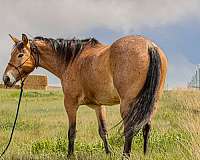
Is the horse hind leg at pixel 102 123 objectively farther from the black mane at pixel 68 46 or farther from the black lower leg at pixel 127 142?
the black lower leg at pixel 127 142

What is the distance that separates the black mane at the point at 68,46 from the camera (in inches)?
321

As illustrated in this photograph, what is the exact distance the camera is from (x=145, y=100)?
6.09m

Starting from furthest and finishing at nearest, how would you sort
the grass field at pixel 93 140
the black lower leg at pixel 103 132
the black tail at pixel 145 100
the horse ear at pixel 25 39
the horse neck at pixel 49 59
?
1. the horse neck at pixel 49 59
2. the black lower leg at pixel 103 132
3. the horse ear at pixel 25 39
4. the grass field at pixel 93 140
5. the black tail at pixel 145 100

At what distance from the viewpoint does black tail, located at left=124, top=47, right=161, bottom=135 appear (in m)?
6.07

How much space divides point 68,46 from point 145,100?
2753 millimetres

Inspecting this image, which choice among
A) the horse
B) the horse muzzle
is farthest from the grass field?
the horse muzzle

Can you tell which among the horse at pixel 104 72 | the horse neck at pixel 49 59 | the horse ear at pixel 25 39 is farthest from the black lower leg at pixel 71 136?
the horse ear at pixel 25 39

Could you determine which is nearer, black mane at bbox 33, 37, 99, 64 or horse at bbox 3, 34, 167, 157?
horse at bbox 3, 34, 167, 157

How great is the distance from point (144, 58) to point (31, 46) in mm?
2771

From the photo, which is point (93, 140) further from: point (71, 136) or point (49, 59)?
point (49, 59)

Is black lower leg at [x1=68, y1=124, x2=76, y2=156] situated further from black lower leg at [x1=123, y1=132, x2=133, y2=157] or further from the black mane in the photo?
black lower leg at [x1=123, y1=132, x2=133, y2=157]

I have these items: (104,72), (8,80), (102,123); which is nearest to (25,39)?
(8,80)

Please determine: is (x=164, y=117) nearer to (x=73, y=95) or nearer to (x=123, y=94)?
(x=73, y=95)

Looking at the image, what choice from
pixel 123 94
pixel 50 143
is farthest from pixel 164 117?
pixel 123 94
